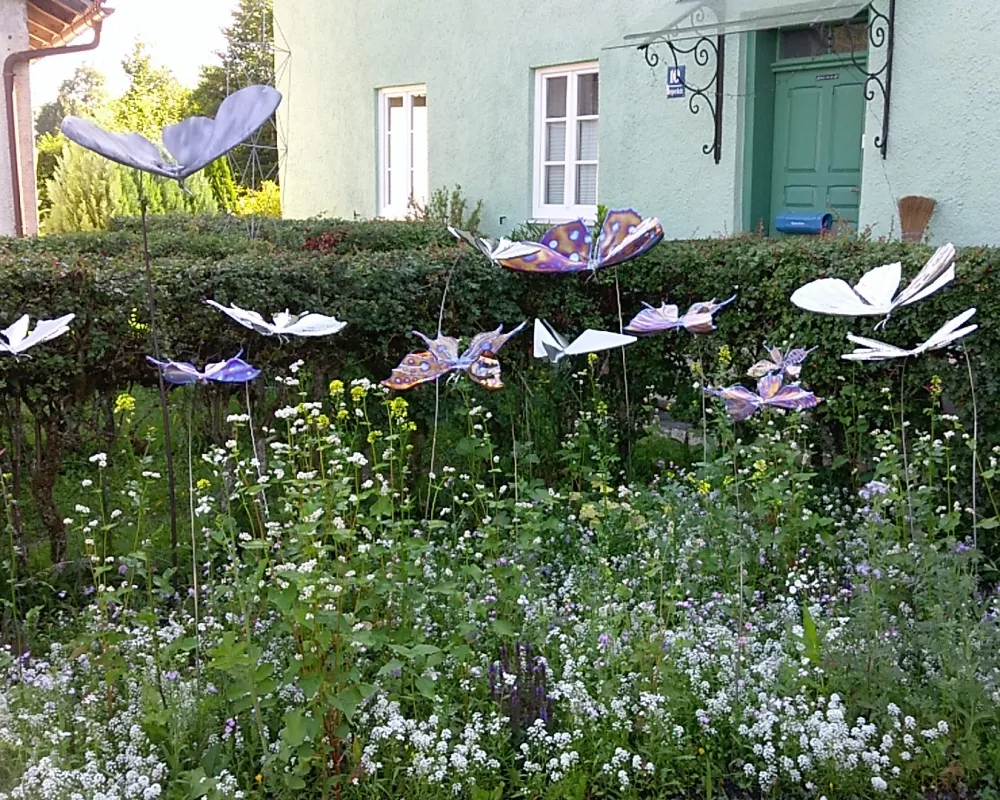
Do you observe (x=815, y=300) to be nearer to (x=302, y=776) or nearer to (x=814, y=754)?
(x=814, y=754)

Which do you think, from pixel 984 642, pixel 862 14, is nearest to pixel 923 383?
pixel 984 642

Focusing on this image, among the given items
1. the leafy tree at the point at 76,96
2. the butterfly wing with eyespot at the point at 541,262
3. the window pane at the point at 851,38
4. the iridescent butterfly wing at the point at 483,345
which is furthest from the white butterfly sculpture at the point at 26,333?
the leafy tree at the point at 76,96

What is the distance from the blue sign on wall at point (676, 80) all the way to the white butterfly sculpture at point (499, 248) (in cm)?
421

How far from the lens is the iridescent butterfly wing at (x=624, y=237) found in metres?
4.77

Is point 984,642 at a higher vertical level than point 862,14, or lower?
lower

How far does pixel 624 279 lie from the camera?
5492 mm

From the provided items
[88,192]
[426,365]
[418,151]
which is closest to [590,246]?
[426,365]

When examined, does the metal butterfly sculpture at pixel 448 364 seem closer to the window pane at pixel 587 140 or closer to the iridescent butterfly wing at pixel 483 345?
the iridescent butterfly wing at pixel 483 345

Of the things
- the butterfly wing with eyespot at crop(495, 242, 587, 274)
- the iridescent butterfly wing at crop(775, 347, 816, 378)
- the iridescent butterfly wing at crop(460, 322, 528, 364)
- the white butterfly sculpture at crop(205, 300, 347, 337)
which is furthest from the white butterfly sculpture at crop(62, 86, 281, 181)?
the iridescent butterfly wing at crop(775, 347, 816, 378)

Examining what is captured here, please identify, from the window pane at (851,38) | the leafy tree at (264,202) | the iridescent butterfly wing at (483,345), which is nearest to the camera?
the iridescent butterfly wing at (483,345)

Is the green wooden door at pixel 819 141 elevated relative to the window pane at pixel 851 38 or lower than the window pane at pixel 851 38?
lower

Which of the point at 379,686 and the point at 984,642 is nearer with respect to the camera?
the point at 379,686

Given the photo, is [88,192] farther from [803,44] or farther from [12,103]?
[803,44]

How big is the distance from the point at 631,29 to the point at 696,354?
4.42 m
